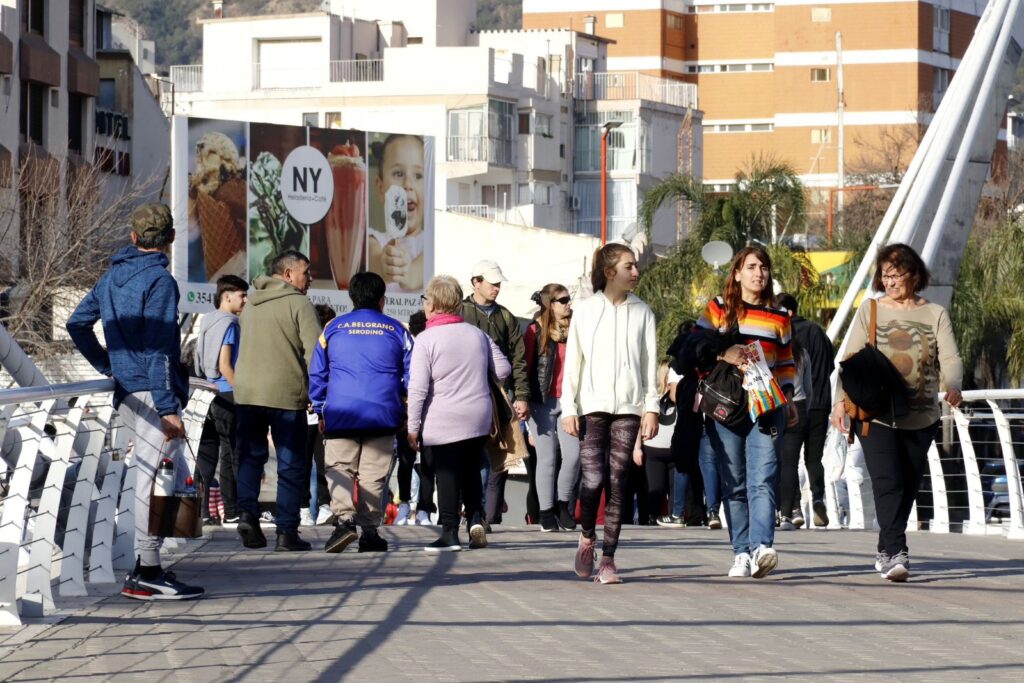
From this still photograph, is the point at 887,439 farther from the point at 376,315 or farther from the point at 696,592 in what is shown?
the point at 376,315

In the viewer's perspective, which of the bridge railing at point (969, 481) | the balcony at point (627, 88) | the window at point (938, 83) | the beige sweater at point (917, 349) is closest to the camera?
the beige sweater at point (917, 349)

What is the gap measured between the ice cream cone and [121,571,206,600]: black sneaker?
30.6 meters

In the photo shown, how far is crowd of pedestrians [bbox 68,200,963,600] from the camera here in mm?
9680

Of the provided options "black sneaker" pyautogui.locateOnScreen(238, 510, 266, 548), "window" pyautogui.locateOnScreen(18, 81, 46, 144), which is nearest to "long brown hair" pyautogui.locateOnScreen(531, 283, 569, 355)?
"black sneaker" pyautogui.locateOnScreen(238, 510, 266, 548)

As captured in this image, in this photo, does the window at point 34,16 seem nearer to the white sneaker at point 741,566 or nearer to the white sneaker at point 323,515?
the white sneaker at point 323,515

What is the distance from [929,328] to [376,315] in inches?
144

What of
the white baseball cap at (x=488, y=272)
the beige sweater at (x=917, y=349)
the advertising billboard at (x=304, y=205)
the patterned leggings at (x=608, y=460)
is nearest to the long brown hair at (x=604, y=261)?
the patterned leggings at (x=608, y=460)

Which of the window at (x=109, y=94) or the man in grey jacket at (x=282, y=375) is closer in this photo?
the man in grey jacket at (x=282, y=375)

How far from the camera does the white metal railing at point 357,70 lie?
283 feet

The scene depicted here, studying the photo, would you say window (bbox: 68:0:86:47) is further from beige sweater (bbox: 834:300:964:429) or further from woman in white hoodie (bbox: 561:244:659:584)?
beige sweater (bbox: 834:300:964:429)

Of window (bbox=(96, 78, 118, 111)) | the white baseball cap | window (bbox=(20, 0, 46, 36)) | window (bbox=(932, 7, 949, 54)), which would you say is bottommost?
the white baseball cap

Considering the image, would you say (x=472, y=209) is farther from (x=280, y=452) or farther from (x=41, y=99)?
(x=280, y=452)

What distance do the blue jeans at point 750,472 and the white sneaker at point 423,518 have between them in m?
5.40

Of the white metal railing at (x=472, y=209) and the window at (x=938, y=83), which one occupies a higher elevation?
the window at (x=938, y=83)
